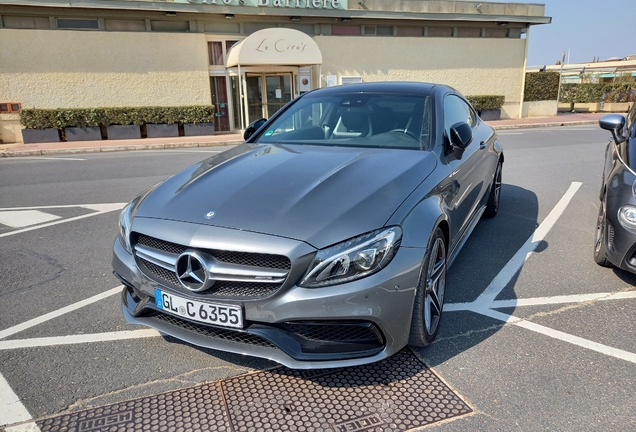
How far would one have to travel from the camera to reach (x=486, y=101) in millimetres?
20859

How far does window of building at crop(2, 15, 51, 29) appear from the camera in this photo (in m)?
15.4

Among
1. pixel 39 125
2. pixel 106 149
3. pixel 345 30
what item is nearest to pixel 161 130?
pixel 106 149

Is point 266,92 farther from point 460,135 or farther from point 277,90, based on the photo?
point 460,135

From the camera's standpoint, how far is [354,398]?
254 cm

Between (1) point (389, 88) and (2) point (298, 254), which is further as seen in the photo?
(1) point (389, 88)

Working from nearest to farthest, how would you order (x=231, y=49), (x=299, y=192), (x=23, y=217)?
(x=299, y=192) < (x=23, y=217) < (x=231, y=49)

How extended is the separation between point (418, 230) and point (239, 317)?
1060mm

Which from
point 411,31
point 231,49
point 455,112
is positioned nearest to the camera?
point 455,112

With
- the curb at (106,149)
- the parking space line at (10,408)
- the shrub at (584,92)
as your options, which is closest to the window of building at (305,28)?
the curb at (106,149)

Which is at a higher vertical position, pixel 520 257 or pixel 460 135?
pixel 460 135

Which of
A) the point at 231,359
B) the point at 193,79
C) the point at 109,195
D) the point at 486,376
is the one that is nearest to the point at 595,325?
the point at 486,376

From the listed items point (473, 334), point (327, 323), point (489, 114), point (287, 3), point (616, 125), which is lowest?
point (489, 114)

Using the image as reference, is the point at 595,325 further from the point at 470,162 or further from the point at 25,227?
the point at 25,227

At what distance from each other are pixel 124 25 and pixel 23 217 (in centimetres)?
1262
